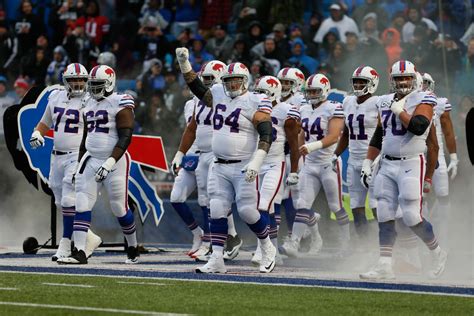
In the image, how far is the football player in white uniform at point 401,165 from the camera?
10.1 m

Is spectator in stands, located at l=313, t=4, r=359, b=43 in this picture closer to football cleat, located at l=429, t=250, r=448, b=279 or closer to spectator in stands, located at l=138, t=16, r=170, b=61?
spectator in stands, located at l=138, t=16, r=170, b=61

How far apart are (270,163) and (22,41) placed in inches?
356

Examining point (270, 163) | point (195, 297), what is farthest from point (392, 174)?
point (195, 297)

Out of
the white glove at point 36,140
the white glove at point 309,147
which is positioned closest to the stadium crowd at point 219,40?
the white glove at point 309,147

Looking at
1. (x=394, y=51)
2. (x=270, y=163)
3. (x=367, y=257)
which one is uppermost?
(x=394, y=51)

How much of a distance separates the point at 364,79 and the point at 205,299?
13.6ft

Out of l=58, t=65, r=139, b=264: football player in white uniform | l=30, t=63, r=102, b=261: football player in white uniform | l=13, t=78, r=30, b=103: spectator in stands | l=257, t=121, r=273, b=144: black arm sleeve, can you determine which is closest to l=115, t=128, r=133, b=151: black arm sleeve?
l=58, t=65, r=139, b=264: football player in white uniform

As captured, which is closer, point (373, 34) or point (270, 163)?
point (270, 163)

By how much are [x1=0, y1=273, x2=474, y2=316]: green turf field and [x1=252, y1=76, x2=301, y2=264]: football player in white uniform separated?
6.98ft

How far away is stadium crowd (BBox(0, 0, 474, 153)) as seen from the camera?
52.0 feet

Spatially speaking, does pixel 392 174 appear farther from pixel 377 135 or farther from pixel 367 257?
pixel 367 257

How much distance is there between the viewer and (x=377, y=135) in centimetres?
1074

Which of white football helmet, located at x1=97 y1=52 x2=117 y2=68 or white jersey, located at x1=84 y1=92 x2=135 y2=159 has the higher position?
white football helmet, located at x1=97 y1=52 x2=117 y2=68

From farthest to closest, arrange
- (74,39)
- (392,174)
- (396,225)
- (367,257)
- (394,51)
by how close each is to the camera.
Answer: (74,39) → (394,51) → (367,257) → (396,225) → (392,174)
